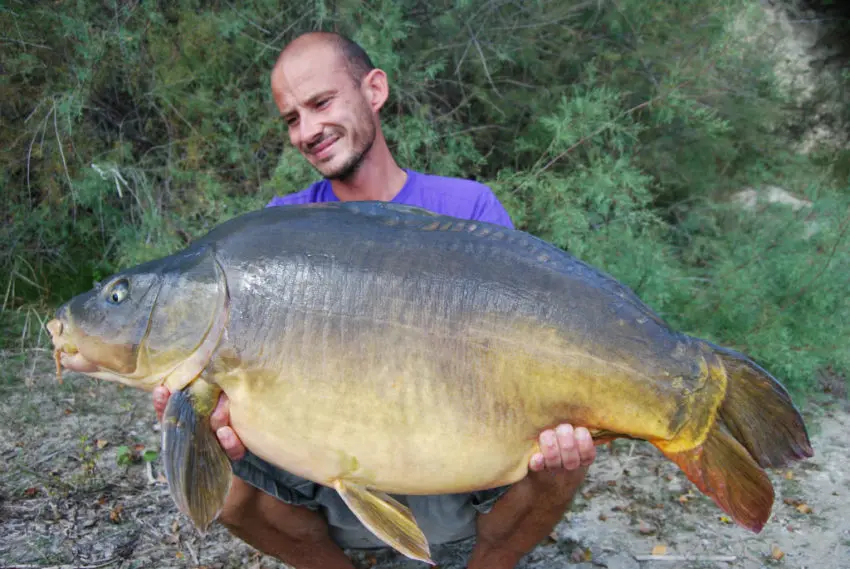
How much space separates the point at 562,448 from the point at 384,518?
1.45 ft

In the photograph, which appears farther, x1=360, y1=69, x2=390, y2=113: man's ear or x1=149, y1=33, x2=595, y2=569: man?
x1=360, y1=69, x2=390, y2=113: man's ear

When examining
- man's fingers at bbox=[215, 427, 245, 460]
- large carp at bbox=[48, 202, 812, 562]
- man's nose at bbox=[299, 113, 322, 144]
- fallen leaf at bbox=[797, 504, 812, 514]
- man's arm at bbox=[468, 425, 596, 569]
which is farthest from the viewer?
fallen leaf at bbox=[797, 504, 812, 514]

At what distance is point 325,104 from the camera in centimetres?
226

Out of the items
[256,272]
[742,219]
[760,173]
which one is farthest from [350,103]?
[760,173]

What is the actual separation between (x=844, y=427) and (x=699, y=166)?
6.42ft

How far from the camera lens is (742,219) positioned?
153 inches

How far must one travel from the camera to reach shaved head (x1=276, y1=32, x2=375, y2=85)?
2.29m

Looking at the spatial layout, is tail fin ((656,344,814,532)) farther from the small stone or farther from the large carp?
the small stone

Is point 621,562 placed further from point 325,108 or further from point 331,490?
point 325,108

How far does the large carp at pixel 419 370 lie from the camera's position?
147 centimetres

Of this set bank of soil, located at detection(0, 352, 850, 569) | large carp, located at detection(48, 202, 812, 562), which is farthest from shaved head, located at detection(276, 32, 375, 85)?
bank of soil, located at detection(0, 352, 850, 569)

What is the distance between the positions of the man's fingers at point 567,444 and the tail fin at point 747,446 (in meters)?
0.20

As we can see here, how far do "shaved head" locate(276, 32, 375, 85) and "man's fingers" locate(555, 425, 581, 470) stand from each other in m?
1.43

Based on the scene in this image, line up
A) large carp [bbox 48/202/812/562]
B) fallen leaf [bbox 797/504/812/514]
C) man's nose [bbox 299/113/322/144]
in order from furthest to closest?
fallen leaf [bbox 797/504/812/514], man's nose [bbox 299/113/322/144], large carp [bbox 48/202/812/562]
